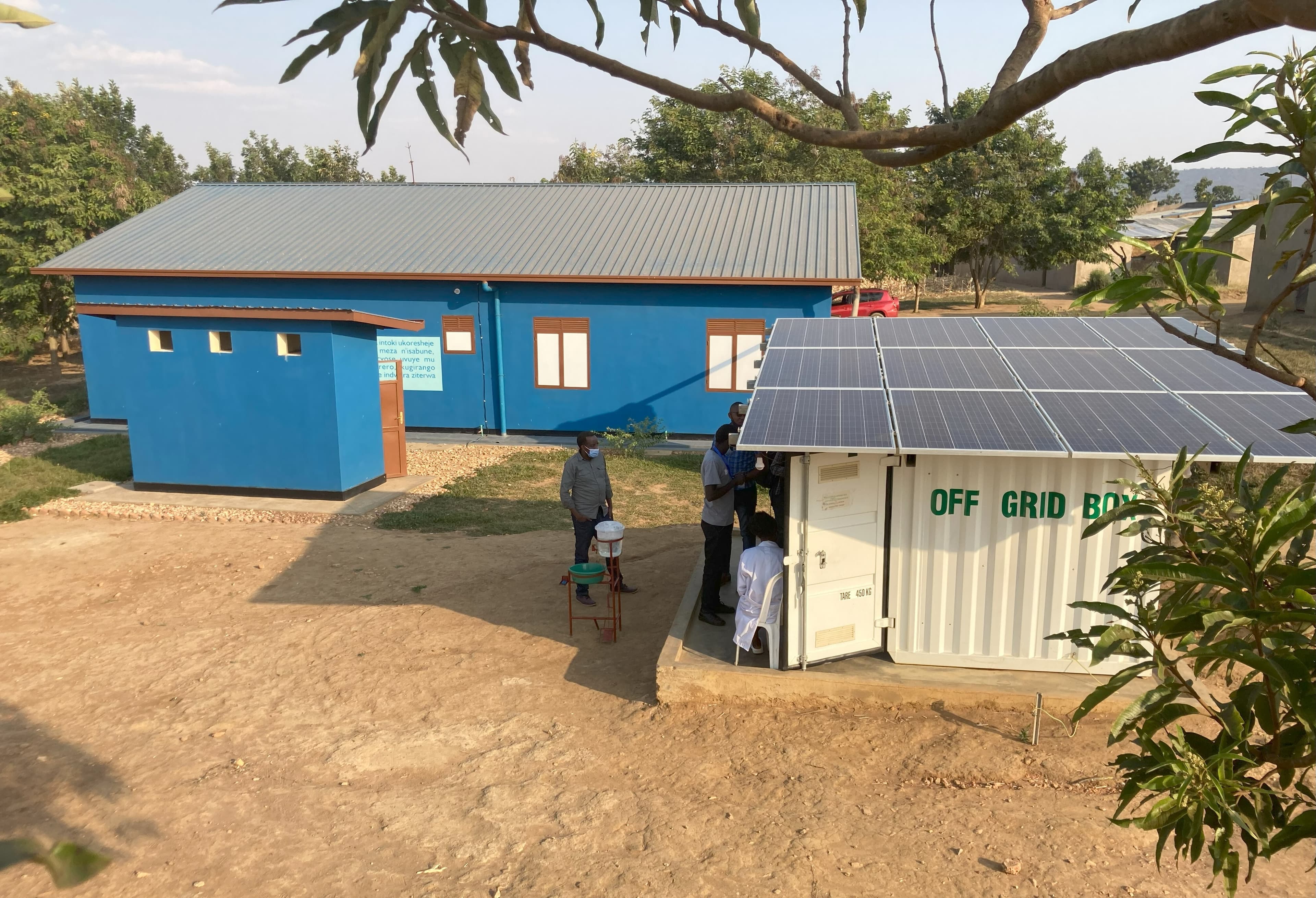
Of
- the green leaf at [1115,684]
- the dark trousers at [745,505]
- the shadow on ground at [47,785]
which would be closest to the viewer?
the green leaf at [1115,684]

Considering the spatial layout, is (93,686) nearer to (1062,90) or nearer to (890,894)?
(890,894)

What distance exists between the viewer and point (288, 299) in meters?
19.9

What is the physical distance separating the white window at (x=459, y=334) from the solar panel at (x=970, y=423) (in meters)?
13.3

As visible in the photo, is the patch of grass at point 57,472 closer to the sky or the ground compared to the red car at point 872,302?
closer to the ground

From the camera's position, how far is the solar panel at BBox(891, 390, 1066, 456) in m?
6.46

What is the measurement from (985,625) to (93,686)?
7.66 meters

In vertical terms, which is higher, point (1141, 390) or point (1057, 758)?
point (1141, 390)

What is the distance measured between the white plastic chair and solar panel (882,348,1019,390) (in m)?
2.03

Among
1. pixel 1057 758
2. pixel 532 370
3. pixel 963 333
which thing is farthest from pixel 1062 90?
pixel 532 370

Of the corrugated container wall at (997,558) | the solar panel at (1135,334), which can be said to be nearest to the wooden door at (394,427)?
the corrugated container wall at (997,558)

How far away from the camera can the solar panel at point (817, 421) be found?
21.4 ft

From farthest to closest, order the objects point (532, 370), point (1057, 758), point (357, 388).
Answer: point (532, 370)
point (357, 388)
point (1057, 758)

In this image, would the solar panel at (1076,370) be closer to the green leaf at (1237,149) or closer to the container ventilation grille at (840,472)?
the container ventilation grille at (840,472)

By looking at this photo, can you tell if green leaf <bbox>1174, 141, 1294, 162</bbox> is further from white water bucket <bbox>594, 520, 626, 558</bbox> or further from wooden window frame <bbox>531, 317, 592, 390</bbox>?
wooden window frame <bbox>531, 317, 592, 390</bbox>
